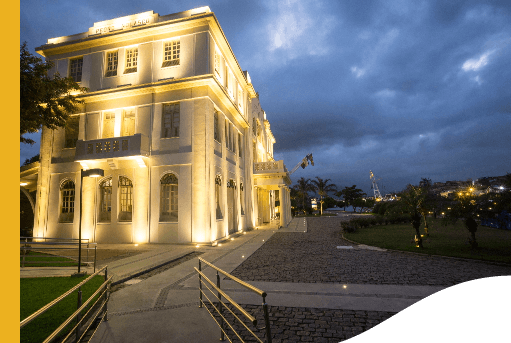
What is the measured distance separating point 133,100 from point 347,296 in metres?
16.2

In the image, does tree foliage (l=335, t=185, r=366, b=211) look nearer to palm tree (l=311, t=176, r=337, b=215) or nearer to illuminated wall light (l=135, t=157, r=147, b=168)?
palm tree (l=311, t=176, r=337, b=215)

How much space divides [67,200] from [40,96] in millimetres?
6817

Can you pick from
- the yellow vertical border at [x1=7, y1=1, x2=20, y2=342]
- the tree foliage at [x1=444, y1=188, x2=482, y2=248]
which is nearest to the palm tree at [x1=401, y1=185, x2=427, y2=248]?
the tree foliage at [x1=444, y1=188, x2=482, y2=248]

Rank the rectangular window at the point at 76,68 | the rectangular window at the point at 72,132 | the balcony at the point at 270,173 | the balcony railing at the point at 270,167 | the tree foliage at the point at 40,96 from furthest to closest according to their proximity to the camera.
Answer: the balcony at the point at 270,173 < the balcony railing at the point at 270,167 < the rectangular window at the point at 76,68 < the rectangular window at the point at 72,132 < the tree foliage at the point at 40,96

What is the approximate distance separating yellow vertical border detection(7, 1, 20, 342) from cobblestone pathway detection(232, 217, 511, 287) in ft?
22.6

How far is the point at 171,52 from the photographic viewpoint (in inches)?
651

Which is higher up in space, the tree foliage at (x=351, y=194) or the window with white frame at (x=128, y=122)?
the window with white frame at (x=128, y=122)

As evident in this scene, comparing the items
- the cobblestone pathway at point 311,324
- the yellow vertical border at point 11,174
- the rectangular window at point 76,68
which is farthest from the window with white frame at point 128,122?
the yellow vertical border at point 11,174

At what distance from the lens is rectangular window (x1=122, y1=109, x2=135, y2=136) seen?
1653 centimetres

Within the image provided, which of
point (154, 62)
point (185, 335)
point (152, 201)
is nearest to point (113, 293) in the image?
point (185, 335)

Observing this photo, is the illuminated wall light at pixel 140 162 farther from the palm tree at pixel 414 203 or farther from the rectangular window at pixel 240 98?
the palm tree at pixel 414 203

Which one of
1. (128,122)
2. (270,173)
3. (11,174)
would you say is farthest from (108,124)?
(11,174)

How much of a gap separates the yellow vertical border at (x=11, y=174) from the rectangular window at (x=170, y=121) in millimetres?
14949

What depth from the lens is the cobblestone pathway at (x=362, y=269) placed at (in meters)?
7.25
